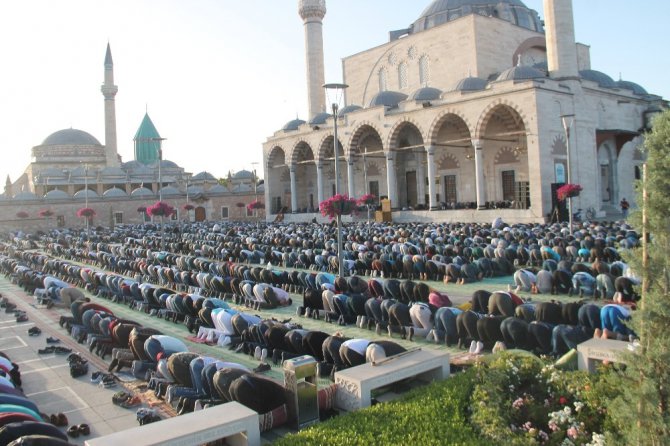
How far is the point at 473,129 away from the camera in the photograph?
106ft

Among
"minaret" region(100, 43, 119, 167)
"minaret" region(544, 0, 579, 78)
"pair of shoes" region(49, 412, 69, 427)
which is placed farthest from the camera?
"minaret" region(100, 43, 119, 167)

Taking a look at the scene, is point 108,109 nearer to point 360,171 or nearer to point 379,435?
point 360,171

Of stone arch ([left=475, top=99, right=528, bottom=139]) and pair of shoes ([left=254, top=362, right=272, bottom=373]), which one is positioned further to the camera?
stone arch ([left=475, top=99, right=528, bottom=139])

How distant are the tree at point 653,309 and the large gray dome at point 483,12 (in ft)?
144

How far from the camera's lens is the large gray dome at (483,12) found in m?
44.8

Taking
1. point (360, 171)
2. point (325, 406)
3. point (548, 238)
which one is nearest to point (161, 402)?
point (325, 406)

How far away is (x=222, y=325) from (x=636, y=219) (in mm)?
8044

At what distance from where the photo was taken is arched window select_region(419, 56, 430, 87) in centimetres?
4192

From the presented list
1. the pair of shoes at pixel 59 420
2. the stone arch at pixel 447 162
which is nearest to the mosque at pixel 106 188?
the stone arch at pixel 447 162

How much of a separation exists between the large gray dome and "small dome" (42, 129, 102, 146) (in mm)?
45073

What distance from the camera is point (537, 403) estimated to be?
18.7 feet

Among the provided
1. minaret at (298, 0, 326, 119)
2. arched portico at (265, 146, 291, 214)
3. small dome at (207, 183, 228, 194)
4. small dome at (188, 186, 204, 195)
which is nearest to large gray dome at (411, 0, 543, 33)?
minaret at (298, 0, 326, 119)

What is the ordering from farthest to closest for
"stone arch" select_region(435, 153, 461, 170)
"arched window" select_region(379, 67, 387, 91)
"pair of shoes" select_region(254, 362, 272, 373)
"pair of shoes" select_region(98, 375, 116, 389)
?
1. "arched window" select_region(379, 67, 387, 91)
2. "stone arch" select_region(435, 153, 461, 170)
3. "pair of shoes" select_region(254, 362, 272, 373)
4. "pair of shoes" select_region(98, 375, 116, 389)

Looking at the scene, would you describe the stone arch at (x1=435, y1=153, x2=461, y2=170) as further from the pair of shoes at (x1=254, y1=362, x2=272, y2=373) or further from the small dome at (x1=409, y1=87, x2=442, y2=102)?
the pair of shoes at (x1=254, y1=362, x2=272, y2=373)
